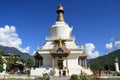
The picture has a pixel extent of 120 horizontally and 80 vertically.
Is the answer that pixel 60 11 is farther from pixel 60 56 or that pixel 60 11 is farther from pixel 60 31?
pixel 60 56

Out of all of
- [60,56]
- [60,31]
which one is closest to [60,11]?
[60,31]

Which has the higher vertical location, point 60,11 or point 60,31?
point 60,11

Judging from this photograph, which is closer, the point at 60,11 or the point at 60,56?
the point at 60,56

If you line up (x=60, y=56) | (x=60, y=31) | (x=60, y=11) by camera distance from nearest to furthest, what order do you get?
(x=60, y=56)
(x=60, y=31)
(x=60, y=11)

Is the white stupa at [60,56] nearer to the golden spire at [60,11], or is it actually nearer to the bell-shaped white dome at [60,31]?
the bell-shaped white dome at [60,31]

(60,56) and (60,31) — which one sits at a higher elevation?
(60,31)

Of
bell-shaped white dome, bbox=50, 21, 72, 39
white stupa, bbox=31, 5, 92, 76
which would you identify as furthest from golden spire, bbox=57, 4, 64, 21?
white stupa, bbox=31, 5, 92, 76

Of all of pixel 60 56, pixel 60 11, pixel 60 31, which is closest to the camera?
pixel 60 56

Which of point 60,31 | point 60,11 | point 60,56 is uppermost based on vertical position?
point 60,11

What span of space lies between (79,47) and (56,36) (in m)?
7.04

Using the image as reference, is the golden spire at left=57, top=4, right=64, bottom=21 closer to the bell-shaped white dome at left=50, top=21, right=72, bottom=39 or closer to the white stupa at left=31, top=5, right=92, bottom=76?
the bell-shaped white dome at left=50, top=21, right=72, bottom=39

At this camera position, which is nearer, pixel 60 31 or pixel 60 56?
pixel 60 56

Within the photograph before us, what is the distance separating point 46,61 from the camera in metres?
43.8

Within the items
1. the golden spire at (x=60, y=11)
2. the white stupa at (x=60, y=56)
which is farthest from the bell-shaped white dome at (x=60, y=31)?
the golden spire at (x=60, y=11)
